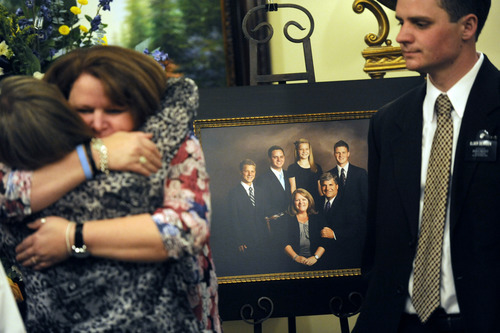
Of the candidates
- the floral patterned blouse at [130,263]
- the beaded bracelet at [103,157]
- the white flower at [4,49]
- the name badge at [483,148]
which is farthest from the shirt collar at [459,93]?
the white flower at [4,49]

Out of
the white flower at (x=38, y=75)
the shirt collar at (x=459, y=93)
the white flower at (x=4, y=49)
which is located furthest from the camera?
the white flower at (x=4, y=49)

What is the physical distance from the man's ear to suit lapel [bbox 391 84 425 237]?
21cm

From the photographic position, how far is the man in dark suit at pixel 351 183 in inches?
117

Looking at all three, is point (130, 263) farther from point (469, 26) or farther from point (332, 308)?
point (332, 308)

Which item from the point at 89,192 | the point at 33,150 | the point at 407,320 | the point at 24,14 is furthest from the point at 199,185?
the point at 24,14

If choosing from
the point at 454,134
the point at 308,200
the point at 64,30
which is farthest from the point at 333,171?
the point at 64,30

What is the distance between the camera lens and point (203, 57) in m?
3.64

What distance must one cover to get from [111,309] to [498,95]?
4.26 ft

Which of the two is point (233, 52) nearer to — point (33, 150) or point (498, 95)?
point (498, 95)

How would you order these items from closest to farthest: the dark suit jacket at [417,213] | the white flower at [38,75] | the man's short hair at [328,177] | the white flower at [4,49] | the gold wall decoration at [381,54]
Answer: the dark suit jacket at [417,213] → the white flower at [38,75] → the white flower at [4,49] → the man's short hair at [328,177] → the gold wall decoration at [381,54]

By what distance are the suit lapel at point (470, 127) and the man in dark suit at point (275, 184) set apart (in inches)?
37.6

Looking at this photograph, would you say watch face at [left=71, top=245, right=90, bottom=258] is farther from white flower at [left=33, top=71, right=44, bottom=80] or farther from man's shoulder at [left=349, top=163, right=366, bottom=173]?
man's shoulder at [left=349, top=163, right=366, bottom=173]

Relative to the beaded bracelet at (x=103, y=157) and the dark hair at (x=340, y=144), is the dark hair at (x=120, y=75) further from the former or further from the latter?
the dark hair at (x=340, y=144)

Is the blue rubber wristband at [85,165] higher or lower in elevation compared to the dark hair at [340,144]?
higher
